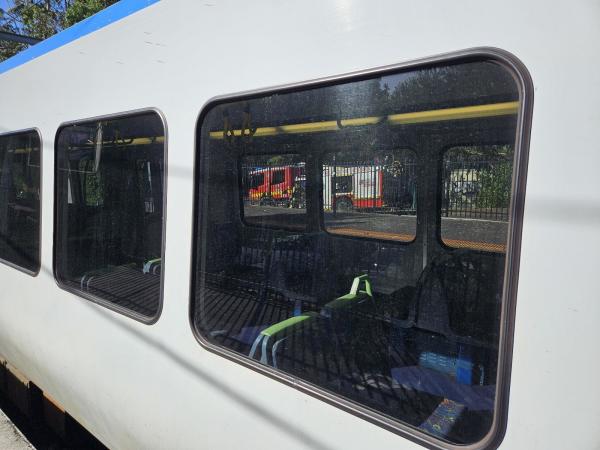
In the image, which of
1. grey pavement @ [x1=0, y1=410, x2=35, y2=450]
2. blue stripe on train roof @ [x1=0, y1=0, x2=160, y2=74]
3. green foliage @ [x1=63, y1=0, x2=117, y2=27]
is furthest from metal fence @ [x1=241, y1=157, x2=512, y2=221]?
green foliage @ [x1=63, y1=0, x2=117, y2=27]

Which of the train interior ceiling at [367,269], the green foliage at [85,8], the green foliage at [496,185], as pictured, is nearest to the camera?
the green foliage at [496,185]

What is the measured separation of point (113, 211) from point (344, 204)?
1243 millimetres

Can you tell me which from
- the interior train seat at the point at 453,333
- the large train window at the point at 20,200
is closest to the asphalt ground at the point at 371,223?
the interior train seat at the point at 453,333

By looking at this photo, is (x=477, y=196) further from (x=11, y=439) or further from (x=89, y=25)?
(x=11, y=439)

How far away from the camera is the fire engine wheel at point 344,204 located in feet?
8.91

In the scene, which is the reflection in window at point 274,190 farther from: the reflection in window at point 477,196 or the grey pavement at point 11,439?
the grey pavement at point 11,439

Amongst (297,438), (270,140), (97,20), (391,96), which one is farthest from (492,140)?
(97,20)

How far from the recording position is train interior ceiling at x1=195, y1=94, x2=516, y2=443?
4.52 feet

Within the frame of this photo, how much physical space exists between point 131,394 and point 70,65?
1.64m

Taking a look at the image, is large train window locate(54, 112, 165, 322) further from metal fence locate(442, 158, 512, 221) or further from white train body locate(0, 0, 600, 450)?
metal fence locate(442, 158, 512, 221)

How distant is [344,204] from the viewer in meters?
2.79

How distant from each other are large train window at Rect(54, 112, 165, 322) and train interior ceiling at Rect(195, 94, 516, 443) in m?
0.32

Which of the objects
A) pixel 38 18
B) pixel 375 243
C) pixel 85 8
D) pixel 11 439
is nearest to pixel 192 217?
pixel 375 243

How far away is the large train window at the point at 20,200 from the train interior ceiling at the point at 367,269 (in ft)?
4.74
